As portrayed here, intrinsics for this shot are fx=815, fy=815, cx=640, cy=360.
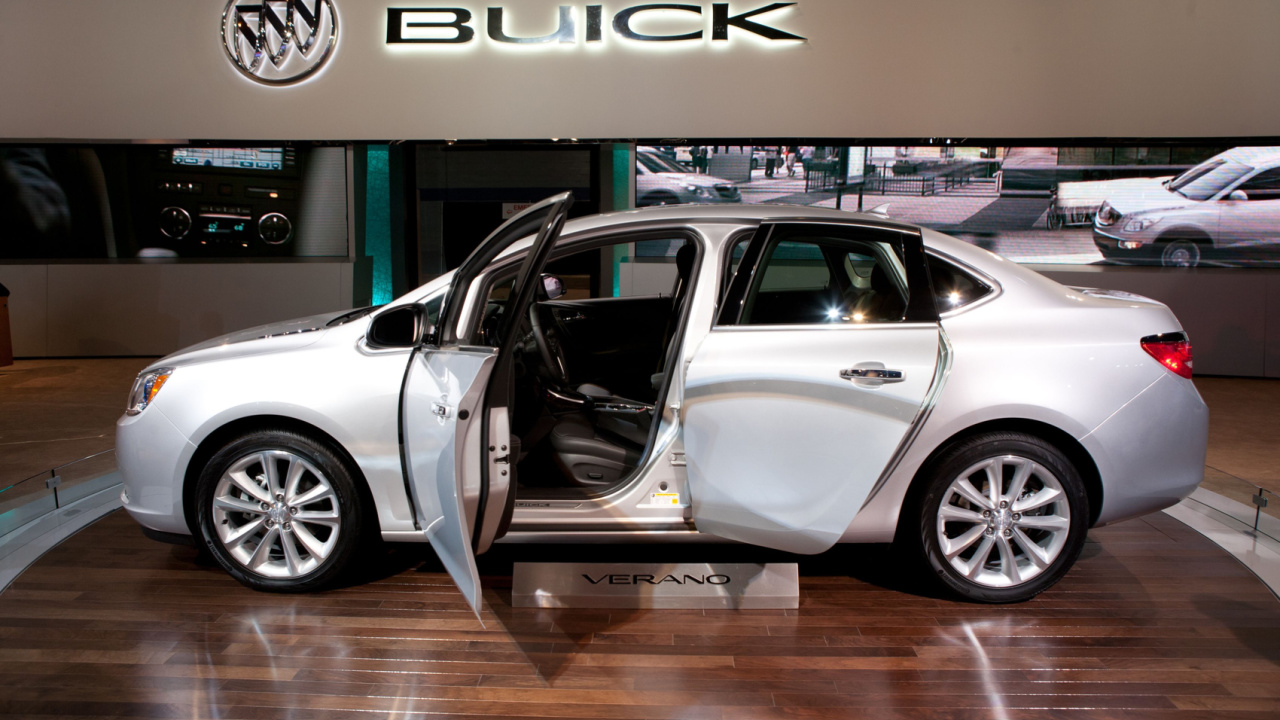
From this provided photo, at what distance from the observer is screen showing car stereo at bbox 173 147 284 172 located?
720 cm

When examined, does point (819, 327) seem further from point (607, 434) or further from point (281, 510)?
point (281, 510)

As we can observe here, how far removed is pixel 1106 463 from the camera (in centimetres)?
255

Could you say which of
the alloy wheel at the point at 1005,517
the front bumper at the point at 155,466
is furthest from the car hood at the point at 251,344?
the alloy wheel at the point at 1005,517

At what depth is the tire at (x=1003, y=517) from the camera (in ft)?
8.38

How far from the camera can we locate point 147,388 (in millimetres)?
2725

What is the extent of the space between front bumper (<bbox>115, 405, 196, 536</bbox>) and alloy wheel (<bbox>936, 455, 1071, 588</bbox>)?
8.10ft

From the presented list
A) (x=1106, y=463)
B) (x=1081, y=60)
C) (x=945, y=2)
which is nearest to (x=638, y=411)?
(x=1106, y=463)

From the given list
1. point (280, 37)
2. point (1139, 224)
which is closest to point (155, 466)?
point (280, 37)

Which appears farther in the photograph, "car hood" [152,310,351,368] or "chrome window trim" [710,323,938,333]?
"car hood" [152,310,351,368]

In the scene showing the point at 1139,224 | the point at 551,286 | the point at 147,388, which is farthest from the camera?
the point at 1139,224

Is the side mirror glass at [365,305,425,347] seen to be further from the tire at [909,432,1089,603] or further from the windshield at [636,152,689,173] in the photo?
the windshield at [636,152,689,173]

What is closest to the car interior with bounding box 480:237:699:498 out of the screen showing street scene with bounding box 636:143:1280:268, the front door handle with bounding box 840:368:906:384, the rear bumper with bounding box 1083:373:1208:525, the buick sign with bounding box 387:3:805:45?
the front door handle with bounding box 840:368:906:384

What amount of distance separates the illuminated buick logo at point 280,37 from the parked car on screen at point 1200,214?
664 centimetres

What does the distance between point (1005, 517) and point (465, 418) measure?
173 centimetres
